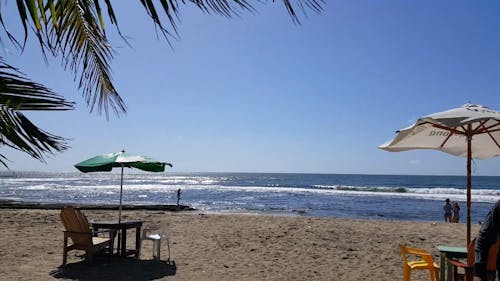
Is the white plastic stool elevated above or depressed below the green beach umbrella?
below

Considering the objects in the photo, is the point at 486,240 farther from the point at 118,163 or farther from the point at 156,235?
the point at 118,163

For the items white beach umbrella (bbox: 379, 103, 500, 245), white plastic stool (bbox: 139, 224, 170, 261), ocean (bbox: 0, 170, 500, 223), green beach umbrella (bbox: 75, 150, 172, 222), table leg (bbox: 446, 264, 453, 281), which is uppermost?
white beach umbrella (bbox: 379, 103, 500, 245)

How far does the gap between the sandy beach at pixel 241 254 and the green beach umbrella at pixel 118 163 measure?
143 cm

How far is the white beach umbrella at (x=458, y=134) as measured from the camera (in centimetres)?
402

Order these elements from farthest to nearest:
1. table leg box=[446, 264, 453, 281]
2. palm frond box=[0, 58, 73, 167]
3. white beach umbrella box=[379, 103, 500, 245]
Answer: table leg box=[446, 264, 453, 281] < white beach umbrella box=[379, 103, 500, 245] < palm frond box=[0, 58, 73, 167]

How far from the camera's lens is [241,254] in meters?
7.47

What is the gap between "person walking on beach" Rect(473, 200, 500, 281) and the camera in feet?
9.18

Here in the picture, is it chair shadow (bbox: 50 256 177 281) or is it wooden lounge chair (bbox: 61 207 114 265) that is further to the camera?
wooden lounge chair (bbox: 61 207 114 265)

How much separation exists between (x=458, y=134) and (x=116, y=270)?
492cm

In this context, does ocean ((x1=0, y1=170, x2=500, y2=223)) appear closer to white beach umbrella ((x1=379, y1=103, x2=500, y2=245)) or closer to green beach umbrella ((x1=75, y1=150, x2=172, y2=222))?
white beach umbrella ((x1=379, y1=103, x2=500, y2=245))

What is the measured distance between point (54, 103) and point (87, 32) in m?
0.58

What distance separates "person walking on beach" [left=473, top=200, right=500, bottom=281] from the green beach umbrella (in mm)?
→ 5291

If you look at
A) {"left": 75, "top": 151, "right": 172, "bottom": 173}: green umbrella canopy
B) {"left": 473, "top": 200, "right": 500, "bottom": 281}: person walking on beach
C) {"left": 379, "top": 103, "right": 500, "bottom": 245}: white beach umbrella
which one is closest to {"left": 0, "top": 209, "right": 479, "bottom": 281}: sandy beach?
{"left": 75, "top": 151, "right": 172, "bottom": 173}: green umbrella canopy

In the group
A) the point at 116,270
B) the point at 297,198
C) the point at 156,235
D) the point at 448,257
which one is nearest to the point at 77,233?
the point at 116,270
